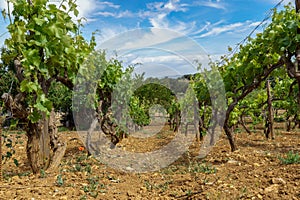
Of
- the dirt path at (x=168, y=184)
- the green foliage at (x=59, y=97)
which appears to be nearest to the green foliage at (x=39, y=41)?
the dirt path at (x=168, y=184)

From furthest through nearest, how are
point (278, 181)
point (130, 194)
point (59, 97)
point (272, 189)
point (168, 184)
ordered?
point (59, 97)
point (168, 184)
point (130, 194)
point (278, 181)
point (272, 189)

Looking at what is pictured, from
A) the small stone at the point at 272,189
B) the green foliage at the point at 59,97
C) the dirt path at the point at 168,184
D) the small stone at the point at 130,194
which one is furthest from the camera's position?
the green foliage at the point at 59,97

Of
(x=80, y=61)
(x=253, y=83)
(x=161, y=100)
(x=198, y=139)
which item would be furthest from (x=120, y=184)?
(x=161, y=100)

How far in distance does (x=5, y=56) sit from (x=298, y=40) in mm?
3925

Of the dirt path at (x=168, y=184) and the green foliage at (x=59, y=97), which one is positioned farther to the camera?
the green foliage at (x=59, y=97)

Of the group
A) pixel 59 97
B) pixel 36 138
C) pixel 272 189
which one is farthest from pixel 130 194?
pixel 59 97

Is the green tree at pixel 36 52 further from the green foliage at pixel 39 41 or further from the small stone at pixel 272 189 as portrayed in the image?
the small stone at pixel 272 189

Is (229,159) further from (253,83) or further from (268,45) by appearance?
(268,45)

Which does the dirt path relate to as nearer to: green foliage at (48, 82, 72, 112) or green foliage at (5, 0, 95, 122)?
green foliage at (5, 0, 95, 122)

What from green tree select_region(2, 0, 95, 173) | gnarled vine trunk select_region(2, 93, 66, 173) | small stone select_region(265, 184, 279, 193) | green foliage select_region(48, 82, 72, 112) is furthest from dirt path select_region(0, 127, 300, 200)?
green foliage select_region(48, 82, 72, 112)

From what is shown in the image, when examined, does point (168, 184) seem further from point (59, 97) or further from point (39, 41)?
point (59, 97)

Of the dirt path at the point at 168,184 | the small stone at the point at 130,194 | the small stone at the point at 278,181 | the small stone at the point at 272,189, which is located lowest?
the small stone at the point at 130,194

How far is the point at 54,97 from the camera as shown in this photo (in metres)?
19.3

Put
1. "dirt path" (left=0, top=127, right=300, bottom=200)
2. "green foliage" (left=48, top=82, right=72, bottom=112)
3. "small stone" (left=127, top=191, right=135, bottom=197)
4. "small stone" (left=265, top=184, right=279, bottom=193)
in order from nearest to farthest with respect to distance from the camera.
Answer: "small stone" (left=265, top=184, right=279, bottom=193) < "dirt path" (left=0, top=127, right=300, bottom=200) < "small stone" (left=127, top=191, right=135, bottom=197) < "green foliage" (left=48, top=82, right=72, bottom=112)
